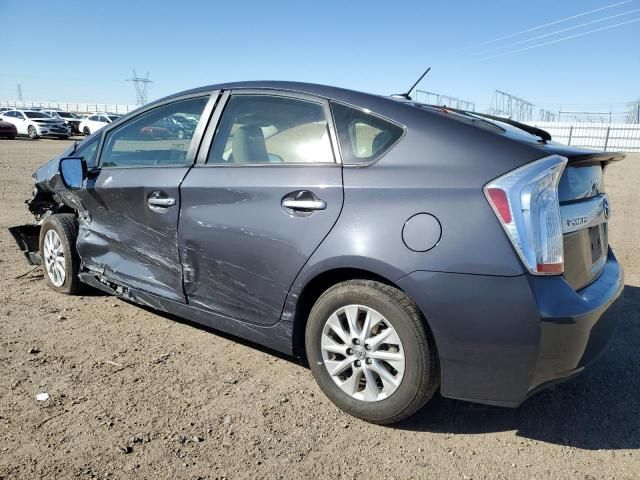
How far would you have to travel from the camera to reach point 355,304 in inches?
101

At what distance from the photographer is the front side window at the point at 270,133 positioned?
9.32 ft

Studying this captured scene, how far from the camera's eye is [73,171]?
3.98 m

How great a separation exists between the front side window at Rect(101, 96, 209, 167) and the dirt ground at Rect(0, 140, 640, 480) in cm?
124

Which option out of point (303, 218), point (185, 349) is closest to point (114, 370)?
point (185, 349)

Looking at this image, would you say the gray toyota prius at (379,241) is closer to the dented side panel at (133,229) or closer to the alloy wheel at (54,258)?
the dented side panel at (133,229)

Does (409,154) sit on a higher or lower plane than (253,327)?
higher

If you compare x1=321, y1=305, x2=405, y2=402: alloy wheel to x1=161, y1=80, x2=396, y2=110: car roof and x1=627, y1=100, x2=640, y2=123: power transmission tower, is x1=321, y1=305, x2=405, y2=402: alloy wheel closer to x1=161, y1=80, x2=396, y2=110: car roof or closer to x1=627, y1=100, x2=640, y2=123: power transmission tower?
x1=161, y1=80, x2=396, y2=110: car roof

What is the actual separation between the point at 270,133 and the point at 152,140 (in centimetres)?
111

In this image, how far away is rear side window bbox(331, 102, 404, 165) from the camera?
8.59ft

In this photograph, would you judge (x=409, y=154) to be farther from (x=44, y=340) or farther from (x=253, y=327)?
(x=44, y=340)

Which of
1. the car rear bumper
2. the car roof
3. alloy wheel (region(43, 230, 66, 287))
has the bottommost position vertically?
alloy wheel (region(43, 230, 66, 287))

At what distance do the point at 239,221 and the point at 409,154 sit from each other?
1029 millimetres

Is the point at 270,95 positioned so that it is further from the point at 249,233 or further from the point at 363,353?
the point at 363,353

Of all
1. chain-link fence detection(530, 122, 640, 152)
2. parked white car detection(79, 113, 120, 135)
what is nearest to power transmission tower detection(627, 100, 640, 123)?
chain-link fence detection(530, 122, 640, 152)
